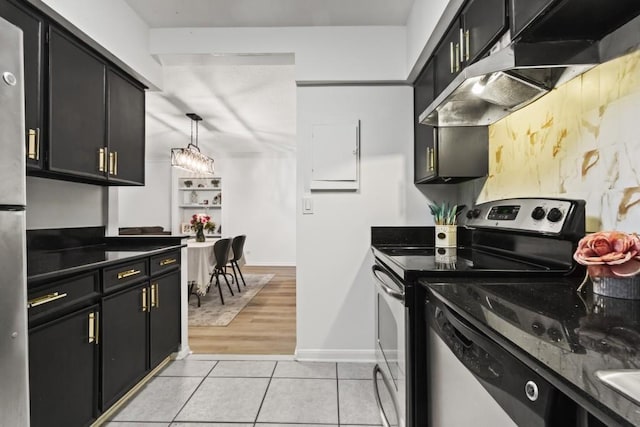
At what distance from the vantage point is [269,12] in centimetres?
225

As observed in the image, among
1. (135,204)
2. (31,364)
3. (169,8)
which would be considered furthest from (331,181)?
(135,204)

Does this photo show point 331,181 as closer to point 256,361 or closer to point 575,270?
point 256,361

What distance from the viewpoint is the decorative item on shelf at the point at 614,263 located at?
0.90 m

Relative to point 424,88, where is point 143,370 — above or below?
below

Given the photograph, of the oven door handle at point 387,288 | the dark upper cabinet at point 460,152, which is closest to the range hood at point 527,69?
the dark upper cabinet at point 460,152

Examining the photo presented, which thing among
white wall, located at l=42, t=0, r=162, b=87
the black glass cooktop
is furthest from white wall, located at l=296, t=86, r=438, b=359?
white wall, located at l=42, t=0, r=162, b=87

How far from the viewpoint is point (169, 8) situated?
2199mm

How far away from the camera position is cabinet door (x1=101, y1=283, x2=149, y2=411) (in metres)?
1.67

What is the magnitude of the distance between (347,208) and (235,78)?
1.75 metres

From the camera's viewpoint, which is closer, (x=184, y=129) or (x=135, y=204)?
(x=184, y=129)

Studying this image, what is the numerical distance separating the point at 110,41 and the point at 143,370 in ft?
6.44

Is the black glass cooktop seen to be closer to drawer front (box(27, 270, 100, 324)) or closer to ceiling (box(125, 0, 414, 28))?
drawer front (box(27, 270, 100, 324))

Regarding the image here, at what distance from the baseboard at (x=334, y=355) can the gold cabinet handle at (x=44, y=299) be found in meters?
1.57

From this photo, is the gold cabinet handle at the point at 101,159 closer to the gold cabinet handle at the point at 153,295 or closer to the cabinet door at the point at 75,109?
the cabinet door at the point at 75,109
